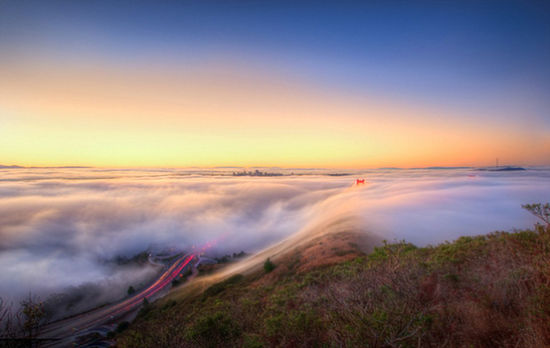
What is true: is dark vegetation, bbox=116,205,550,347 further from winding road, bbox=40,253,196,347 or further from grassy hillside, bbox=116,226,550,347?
winding road, bbox=40,253,196,347

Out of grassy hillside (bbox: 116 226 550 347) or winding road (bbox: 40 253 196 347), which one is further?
A: winding road (bbox: 40 253 196 347)

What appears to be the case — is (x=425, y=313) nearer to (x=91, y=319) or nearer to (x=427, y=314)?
(x=427, y=314)

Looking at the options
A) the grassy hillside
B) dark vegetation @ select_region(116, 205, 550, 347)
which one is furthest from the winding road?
the grassy hillside

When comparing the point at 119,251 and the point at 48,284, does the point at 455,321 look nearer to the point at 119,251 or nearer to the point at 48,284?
the point at 48,284

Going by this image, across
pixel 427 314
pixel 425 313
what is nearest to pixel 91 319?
pixel 425 313

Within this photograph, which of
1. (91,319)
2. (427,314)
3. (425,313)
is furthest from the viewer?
(91,319)

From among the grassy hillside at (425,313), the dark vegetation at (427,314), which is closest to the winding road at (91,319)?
the dark vegetation at (427,314)

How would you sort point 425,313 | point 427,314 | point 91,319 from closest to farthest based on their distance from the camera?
point 427,314 → point 425,313 → point 91,319

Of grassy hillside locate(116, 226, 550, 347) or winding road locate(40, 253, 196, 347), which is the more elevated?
grassy hillside locate(116, 226, 550, 347)

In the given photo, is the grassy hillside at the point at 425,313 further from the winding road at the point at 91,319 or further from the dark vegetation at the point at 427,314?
the winding road at the point at 91,319

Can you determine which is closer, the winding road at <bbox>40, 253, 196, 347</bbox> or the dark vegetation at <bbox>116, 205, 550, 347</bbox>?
the dark vegetation at <bbox>116, 205, 550, 347</bbox>

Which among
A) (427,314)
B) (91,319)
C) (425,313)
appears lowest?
(91,319)

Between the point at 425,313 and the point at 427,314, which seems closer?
the point at 427,314
